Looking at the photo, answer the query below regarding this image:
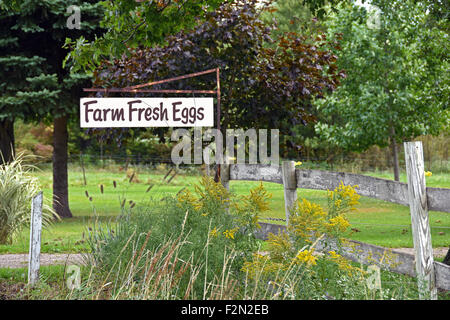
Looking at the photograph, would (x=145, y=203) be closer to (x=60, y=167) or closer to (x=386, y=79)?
(x=60, y=167)

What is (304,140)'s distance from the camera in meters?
30.7

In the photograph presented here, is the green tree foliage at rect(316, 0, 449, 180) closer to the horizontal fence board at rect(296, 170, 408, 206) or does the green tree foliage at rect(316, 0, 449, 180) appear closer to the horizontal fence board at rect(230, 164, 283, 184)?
the horizontal fence board at rect(230, 164, 283, 184)

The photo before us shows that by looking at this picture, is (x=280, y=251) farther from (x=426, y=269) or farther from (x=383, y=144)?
(x=383, y=144)

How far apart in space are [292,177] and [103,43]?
280 centimetres

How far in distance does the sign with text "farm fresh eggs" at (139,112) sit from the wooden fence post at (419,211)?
11.5ft

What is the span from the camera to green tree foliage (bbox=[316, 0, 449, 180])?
17438 millimetres

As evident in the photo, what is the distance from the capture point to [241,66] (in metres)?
10.6

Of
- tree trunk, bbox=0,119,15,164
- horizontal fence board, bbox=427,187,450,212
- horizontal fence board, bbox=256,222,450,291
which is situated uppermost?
tree trunk, bbox=0,119,15,164

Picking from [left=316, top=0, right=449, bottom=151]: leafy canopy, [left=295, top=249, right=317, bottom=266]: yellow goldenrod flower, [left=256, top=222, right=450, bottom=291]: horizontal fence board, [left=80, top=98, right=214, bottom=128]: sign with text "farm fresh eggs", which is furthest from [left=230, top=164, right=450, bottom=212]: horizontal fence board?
[left=316, top=0, right=449, bottom=151]: leafy canopy

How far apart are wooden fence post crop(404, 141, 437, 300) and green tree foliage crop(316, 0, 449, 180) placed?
12.3 m

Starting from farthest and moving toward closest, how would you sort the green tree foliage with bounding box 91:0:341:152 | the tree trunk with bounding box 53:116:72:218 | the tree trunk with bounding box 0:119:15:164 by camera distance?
the tree trunk with bounding box 0:119:15:164 → the tree trunk with bounding box 53:116:72:218 → the green tree foliage with bounding box 91:0:341:152

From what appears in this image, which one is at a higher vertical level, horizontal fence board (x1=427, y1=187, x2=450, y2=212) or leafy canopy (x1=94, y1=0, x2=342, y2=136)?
leafy canopy (x1=94, y1=0, x2=342, y2=136)
